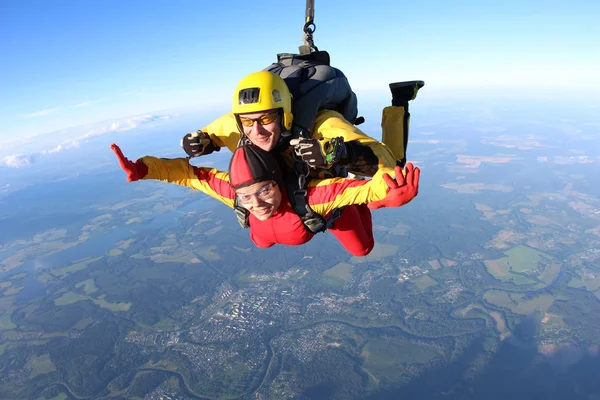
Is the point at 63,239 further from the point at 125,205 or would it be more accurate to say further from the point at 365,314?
the point at 365,314

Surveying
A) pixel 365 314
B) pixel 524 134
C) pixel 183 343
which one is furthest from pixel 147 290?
pixel 524 134

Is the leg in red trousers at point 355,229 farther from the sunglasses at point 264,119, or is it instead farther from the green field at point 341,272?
the green field at point 341,272

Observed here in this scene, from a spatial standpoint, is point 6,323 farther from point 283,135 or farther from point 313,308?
point 283,135

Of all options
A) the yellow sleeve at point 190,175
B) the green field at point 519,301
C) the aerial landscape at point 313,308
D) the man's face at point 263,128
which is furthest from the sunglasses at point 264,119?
the green field at point 519,301

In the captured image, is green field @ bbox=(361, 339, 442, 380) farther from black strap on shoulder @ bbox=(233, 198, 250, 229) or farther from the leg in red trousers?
black strap on shoulder @ bbox=(233, 198, 250, 229)

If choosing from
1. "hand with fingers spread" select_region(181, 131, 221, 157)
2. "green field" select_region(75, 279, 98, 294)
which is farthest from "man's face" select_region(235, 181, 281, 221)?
"green field" select_region(75, 279, 98, 294)
